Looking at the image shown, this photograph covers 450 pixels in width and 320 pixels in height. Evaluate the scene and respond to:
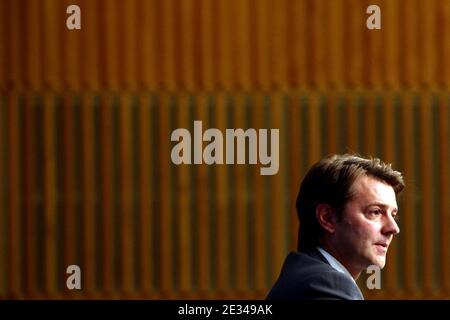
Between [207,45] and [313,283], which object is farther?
[207,45]

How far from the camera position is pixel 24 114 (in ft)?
20.7

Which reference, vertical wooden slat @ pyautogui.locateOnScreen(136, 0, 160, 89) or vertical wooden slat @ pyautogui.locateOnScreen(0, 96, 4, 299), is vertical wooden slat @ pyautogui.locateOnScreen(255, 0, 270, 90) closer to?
vertical wooden slat @ pyautogui.locateOnScreen(136, 0, 160, 89)

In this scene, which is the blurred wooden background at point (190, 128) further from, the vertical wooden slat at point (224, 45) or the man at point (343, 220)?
the man at point (343, 220)

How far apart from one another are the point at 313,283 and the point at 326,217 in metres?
0.25

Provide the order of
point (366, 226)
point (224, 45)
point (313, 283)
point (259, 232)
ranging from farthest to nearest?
point (224, 45), point (259, 232), point (366, 226), point (313, 283)

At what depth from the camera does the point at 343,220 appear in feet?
8.24

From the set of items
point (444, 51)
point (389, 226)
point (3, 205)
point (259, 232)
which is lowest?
point (259, 232)

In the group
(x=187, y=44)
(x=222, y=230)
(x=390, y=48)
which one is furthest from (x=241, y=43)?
(x=222, y=230)

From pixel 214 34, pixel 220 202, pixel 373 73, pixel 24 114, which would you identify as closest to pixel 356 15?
pixel 373 73

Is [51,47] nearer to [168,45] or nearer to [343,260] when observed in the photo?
[168,45]

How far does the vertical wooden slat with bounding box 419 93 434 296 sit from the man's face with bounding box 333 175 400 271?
147 inches

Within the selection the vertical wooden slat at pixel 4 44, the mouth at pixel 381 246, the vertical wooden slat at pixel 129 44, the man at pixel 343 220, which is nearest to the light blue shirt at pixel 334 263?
the man at pixel 343 220
